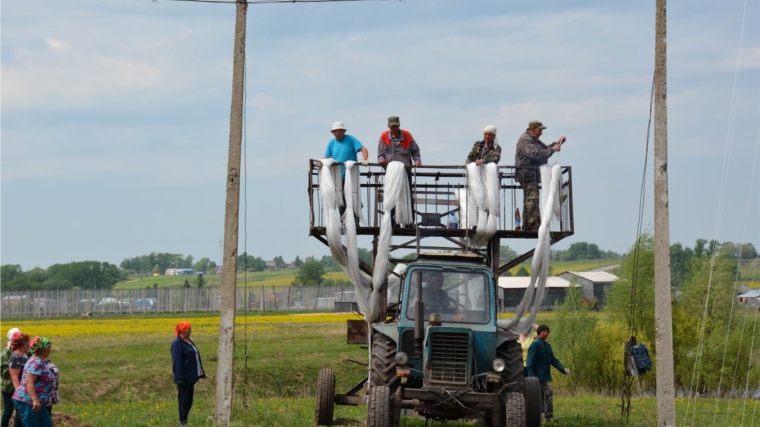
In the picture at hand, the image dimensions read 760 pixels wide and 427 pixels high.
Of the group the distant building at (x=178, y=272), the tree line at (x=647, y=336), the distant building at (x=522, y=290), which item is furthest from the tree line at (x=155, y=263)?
the tree line at (x=647, y=336)

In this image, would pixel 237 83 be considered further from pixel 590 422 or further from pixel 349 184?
pixel 590 422

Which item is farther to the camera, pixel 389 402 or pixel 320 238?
pixel 320 238

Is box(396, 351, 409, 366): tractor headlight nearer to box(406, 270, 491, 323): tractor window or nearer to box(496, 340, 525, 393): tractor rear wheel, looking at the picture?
box(406, 270, 491, 323): tractor window

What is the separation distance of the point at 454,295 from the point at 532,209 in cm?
326

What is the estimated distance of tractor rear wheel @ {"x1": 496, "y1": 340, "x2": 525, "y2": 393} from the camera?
46.5 ft

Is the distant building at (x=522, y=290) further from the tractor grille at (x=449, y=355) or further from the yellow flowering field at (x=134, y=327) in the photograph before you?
the tractor grille at (x=449, y=355)

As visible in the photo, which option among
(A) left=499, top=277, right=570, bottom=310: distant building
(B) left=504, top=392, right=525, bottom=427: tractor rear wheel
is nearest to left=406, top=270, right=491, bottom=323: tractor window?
(B) left=504, top=392, right=525, bottom=427: tractor rear wheel

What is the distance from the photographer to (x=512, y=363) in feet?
46.9

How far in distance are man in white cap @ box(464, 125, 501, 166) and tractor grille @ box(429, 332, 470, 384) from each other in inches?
166

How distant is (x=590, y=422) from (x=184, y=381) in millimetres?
7438

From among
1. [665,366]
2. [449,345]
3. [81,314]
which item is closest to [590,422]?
[665,366]

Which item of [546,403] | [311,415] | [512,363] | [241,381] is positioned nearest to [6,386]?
[311,415]

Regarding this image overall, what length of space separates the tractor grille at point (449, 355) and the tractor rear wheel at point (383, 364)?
636 mm

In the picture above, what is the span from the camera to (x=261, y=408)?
1925 cm
